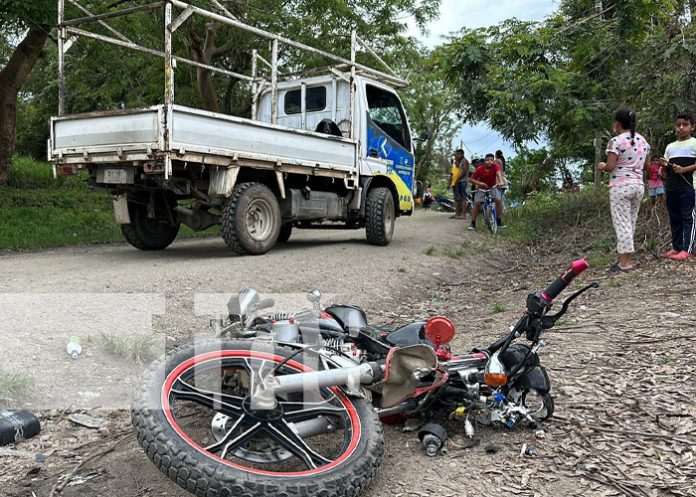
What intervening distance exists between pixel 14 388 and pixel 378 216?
744 centimetres

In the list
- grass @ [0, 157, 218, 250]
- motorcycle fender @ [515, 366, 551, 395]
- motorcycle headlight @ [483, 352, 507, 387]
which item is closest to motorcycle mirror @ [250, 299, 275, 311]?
motorcycle headlight @ [483, 352, 507, 387]

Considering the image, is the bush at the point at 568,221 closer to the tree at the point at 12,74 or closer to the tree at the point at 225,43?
the tree at the point at 225,43

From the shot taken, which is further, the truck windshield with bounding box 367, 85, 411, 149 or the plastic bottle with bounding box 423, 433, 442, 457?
the truck windshield with bounding box 367, 85, 411, 149

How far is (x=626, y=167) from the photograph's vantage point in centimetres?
678

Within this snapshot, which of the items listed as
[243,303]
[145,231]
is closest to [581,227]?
[145,231]

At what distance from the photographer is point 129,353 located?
172 inches

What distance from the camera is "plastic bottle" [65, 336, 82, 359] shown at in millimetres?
4230

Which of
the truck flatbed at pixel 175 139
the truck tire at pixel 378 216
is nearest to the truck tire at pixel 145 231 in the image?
the truck flatbed at pixel 175 139

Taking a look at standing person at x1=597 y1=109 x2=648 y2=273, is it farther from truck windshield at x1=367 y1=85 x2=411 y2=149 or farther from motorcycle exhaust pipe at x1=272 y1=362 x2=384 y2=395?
motorcycle exhaust pipe at x1=272 y1=362 x2=384 y2=395

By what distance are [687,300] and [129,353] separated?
14.7 feet

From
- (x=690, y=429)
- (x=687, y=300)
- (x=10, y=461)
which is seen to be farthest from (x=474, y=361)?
(x=687, y=300)

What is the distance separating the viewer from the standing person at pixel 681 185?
7082 mm

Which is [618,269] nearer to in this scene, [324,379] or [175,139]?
[175,139]

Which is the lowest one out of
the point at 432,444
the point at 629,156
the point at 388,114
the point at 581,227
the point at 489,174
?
the point at 432,444
